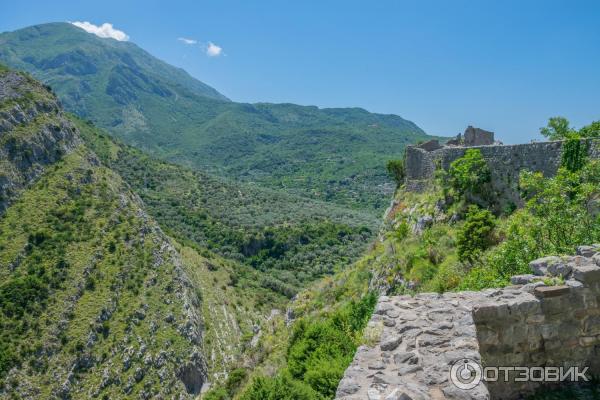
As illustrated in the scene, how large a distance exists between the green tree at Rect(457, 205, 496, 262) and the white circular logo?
26.6ft

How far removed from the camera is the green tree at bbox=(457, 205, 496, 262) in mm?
12703

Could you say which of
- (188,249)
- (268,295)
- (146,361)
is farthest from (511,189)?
(188,249)

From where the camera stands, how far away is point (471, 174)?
1659cm

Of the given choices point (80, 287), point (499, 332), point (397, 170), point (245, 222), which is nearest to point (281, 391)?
point (499, 332)

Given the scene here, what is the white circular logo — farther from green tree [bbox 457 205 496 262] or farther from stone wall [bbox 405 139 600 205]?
stone wall [bbox 405 139 600 205]

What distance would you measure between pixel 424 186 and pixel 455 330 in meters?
18.5

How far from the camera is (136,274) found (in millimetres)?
50312

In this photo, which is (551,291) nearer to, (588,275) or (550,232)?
(588,275)

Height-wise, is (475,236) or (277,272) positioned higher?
(475,236)

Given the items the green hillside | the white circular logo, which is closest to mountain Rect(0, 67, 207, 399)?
the green hillside

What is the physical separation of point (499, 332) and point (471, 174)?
12028 millimetres

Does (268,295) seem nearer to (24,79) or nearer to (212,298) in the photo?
(212,298)

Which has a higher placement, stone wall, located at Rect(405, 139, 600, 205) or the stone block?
stone wall, located at Rect(405, 139, 600, 205)

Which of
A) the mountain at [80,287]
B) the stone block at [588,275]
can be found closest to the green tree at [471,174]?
the stone block at [588,275]
